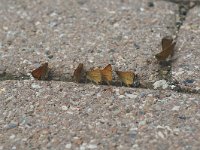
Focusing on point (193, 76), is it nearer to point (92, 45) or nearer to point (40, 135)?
→ point (92, 45)

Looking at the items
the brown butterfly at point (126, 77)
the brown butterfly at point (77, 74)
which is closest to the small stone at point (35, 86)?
the brown butterfly at point (77, 74)

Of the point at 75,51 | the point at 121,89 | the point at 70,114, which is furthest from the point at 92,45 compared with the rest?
the point at 70,114

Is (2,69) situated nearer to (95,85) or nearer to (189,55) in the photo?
(95,85)

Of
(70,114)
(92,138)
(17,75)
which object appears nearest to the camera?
(92,138)

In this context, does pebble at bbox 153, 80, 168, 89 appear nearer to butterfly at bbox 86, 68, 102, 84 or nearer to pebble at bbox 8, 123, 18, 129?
butterfly at bbox 86, 68, 102, 84

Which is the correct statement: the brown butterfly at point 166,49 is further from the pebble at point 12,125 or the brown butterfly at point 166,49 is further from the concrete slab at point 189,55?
the pebble at point 12,125

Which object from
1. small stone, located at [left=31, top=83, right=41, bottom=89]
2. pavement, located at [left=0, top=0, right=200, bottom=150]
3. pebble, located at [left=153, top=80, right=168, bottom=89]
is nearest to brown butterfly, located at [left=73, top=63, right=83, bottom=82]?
pavement, located at [left=0, top=0, right=200, bottom=150]
